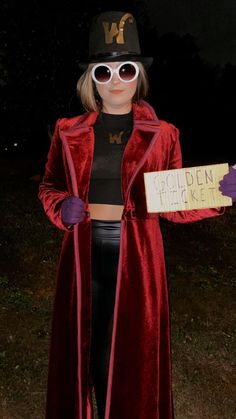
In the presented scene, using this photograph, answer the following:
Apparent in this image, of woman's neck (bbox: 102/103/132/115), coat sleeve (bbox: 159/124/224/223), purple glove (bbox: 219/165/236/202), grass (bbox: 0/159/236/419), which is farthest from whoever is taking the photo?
grass (bbox: 0/159/236/419)

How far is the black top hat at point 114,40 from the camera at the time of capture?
258 centimetres

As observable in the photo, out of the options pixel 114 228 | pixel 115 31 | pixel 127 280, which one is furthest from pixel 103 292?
pixel 115 31

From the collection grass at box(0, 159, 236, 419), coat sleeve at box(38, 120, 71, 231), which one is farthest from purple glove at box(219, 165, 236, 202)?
grass at box(0, 159, 236, 419)

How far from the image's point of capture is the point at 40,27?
17.5 metres

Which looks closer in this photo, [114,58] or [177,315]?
[114,58]

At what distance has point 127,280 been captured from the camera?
2588 mm

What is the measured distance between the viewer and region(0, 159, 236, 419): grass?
431cm

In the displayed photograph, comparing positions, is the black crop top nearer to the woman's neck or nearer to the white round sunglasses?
the woman's neck

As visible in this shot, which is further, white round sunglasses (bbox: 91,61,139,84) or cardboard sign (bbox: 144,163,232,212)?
white round sunglasses (bbox: 91,61,139,84)

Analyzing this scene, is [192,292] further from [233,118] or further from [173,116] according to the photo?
[233,118]

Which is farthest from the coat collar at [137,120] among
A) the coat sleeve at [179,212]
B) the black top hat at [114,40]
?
the black top hat at [114,40]

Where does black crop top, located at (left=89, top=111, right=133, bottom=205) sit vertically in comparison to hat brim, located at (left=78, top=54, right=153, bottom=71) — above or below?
below

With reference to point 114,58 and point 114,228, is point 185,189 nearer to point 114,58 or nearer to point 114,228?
point 114,228

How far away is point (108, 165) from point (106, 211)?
0.83 feet
